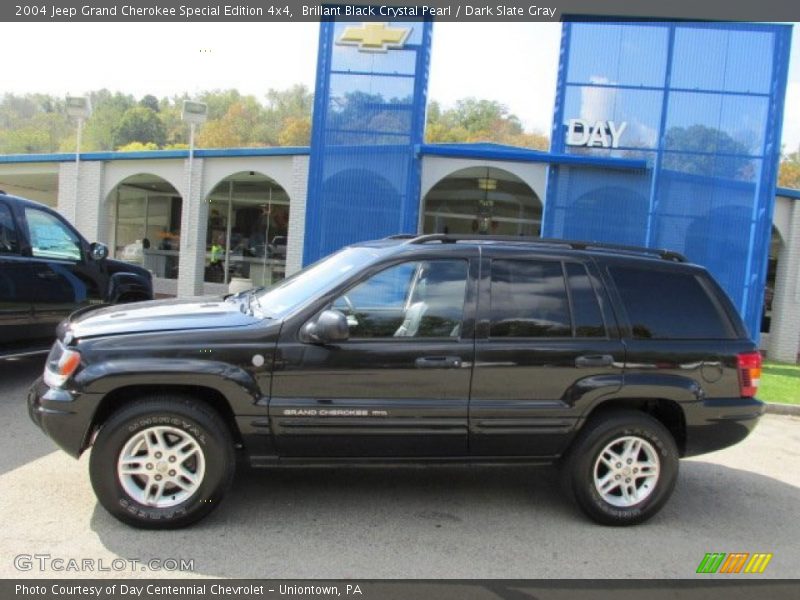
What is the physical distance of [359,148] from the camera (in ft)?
42.6

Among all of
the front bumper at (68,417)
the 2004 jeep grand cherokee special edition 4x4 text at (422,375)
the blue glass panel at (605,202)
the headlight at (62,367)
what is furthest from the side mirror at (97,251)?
the blue glass panel at (605,202)

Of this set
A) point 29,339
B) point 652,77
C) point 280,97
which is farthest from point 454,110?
point 29,339

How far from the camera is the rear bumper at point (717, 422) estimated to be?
→ 4.42 meters

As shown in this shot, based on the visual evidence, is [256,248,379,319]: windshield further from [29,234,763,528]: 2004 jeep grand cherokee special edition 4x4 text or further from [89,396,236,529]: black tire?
[89,396,236,529]: black tire

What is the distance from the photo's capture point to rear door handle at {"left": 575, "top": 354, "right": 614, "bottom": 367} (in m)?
4.20

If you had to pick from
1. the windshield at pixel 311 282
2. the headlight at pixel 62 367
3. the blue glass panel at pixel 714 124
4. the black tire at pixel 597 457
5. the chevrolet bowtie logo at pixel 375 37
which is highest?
the chevrolet bowtie logo at pixel 375 37

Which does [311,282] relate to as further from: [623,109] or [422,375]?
[623,109]

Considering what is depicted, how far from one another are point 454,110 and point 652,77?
50.3 metres

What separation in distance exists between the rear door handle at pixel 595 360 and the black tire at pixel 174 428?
2.24 m

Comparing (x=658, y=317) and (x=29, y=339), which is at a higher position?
(x=658, y=317)

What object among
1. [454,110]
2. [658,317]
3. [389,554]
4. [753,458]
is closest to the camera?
[389,554]

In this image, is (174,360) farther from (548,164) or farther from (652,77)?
(652,77)

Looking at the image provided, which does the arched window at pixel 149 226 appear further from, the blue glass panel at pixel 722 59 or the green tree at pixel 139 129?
the green tree at pixel 139 129

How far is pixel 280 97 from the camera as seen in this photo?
82312 mm
